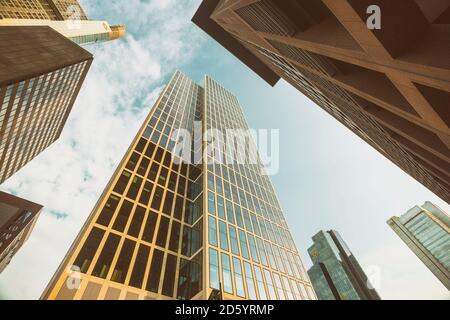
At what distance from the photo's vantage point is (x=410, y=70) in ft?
13.9

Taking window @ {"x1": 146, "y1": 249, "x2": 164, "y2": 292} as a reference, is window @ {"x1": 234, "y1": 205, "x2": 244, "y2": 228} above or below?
above

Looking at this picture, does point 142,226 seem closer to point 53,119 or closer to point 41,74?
point 41,74

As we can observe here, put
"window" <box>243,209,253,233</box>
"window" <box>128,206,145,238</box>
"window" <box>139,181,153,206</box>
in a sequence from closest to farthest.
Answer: "window" <box>128,206,145,238</box>
"window" <box>139,181,153,206</box>
"window" <box>243,209,253,233</box>

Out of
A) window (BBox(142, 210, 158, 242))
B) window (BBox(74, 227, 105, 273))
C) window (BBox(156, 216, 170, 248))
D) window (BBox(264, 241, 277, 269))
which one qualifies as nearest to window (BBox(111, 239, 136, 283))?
window (BBox(142, 210, 158, 242))

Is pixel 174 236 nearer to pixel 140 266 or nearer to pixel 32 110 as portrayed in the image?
pixel 140 266

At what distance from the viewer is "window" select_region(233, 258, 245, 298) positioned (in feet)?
96.6

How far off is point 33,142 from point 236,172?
259 ft

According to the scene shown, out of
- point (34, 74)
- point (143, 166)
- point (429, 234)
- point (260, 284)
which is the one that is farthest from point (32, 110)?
point (429, 234)

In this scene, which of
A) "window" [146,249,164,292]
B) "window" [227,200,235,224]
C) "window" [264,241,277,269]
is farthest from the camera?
"window" [227,200,235,224]

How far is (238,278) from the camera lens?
30938mm

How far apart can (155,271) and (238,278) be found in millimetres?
11254

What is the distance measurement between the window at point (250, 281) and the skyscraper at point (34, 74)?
58559 mm

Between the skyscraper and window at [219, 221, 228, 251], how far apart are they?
52008mm

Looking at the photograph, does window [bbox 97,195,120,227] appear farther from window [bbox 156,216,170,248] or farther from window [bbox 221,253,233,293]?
window [bbox 221,253,233,293]
